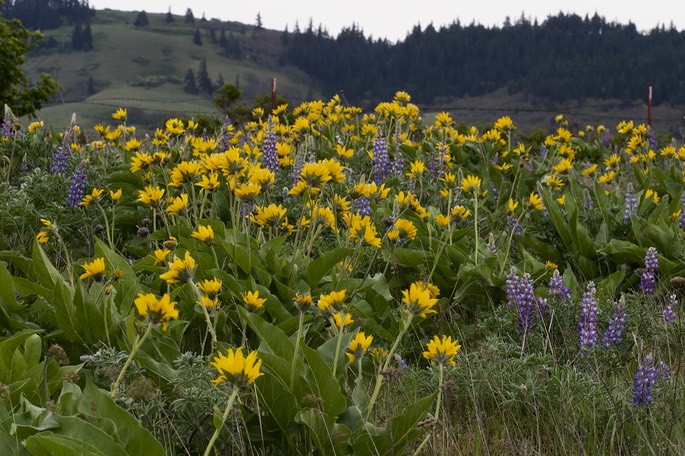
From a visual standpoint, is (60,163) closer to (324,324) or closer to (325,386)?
(324,324)

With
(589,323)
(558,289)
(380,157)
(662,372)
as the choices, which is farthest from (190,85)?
(662,372)

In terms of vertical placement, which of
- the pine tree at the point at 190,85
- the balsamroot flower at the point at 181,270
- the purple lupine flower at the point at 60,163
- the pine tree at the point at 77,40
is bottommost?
the pine tree at the point at 190,85

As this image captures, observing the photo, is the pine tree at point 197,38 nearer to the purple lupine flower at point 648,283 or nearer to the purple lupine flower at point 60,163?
the purple lupine flower at point 60,163

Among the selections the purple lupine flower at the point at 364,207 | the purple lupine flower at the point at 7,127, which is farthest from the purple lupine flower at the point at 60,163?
the purple lupine flower at the point at 364,207

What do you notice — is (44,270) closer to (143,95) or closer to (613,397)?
(613,397)

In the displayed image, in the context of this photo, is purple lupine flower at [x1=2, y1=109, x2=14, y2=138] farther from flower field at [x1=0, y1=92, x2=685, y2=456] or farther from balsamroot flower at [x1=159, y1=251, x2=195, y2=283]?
balsamroot flower at [x1=159, y1=251, x2=195, y2=283]

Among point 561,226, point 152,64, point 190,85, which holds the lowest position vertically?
point 190,85

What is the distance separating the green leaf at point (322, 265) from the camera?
10.6 feet

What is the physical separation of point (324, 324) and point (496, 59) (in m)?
176

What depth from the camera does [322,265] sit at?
129 inches

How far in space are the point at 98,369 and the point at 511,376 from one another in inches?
55.1

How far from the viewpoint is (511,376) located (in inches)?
104

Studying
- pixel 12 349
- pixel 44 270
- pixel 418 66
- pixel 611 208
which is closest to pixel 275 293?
pixel 44 270

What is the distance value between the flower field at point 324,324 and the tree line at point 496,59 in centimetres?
14491
